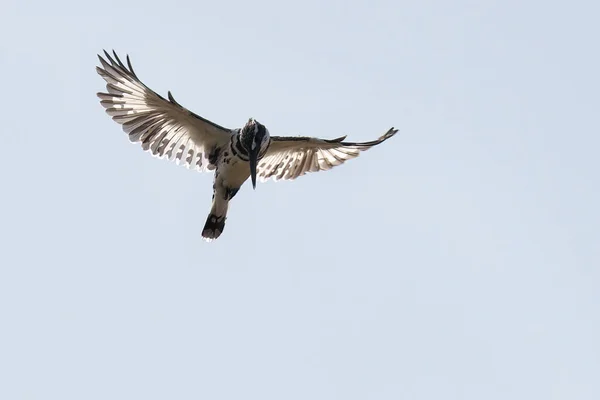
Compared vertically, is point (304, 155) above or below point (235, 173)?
above

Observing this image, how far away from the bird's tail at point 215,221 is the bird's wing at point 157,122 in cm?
70

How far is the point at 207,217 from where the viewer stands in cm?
2353

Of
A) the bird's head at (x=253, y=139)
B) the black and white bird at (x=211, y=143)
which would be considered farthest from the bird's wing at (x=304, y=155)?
the bird's head at (x=253, y=139)

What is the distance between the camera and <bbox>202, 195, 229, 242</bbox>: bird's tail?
76.3 ft

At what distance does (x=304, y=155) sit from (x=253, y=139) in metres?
2.54

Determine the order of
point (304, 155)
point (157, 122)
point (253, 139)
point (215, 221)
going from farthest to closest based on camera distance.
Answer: point (304, 155) < point (215, 221) < point (157, 122) < point (253, 139)

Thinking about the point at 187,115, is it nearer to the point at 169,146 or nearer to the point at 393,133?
the point at 169,146

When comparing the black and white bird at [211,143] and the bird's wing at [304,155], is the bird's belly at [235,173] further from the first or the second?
the bird's wing at [304,155]

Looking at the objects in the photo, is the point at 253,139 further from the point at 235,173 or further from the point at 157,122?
the point at 157,122

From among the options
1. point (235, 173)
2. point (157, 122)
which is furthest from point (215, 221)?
point (157, 122)

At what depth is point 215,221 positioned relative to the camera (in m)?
23.5

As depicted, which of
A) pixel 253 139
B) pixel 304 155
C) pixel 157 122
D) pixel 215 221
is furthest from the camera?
pixel 304 155

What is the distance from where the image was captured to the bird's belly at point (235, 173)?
2272cm

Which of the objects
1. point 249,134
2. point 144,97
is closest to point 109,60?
point 144,97
